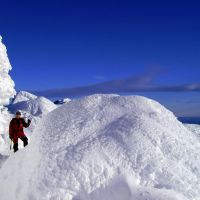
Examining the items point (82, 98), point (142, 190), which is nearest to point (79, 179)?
point (142, 190)

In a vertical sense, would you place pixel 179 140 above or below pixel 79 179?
above

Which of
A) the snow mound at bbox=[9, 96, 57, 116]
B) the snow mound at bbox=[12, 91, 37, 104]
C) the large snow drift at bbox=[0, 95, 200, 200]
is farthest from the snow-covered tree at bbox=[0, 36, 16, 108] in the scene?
the snow mound at bbox=[12, 91, 37, 104]

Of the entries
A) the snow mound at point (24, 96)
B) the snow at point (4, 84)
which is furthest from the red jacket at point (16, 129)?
the snow mound at point (24, 96)

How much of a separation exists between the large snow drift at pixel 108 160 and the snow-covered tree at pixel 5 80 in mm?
11717

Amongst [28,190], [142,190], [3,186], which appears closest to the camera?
[142,190]

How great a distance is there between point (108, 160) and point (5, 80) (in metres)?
15.2

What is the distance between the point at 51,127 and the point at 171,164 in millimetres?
4078

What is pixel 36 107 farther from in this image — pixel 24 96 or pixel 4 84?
pixel 4 84

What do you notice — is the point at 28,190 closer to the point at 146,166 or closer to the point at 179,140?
the point at 146,166

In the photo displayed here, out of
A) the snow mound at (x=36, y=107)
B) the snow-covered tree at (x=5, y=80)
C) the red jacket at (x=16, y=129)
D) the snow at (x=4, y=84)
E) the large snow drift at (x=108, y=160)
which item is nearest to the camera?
the large snow drift at (x=108, y=160)

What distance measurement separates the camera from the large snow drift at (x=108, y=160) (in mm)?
10258

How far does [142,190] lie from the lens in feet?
32.6

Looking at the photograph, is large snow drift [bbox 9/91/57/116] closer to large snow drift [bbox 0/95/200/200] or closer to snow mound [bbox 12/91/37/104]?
snow mound [bbox 12/91/37/104]

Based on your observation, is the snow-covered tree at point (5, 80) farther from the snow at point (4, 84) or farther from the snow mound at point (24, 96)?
the snow mound at point (24, 96)
